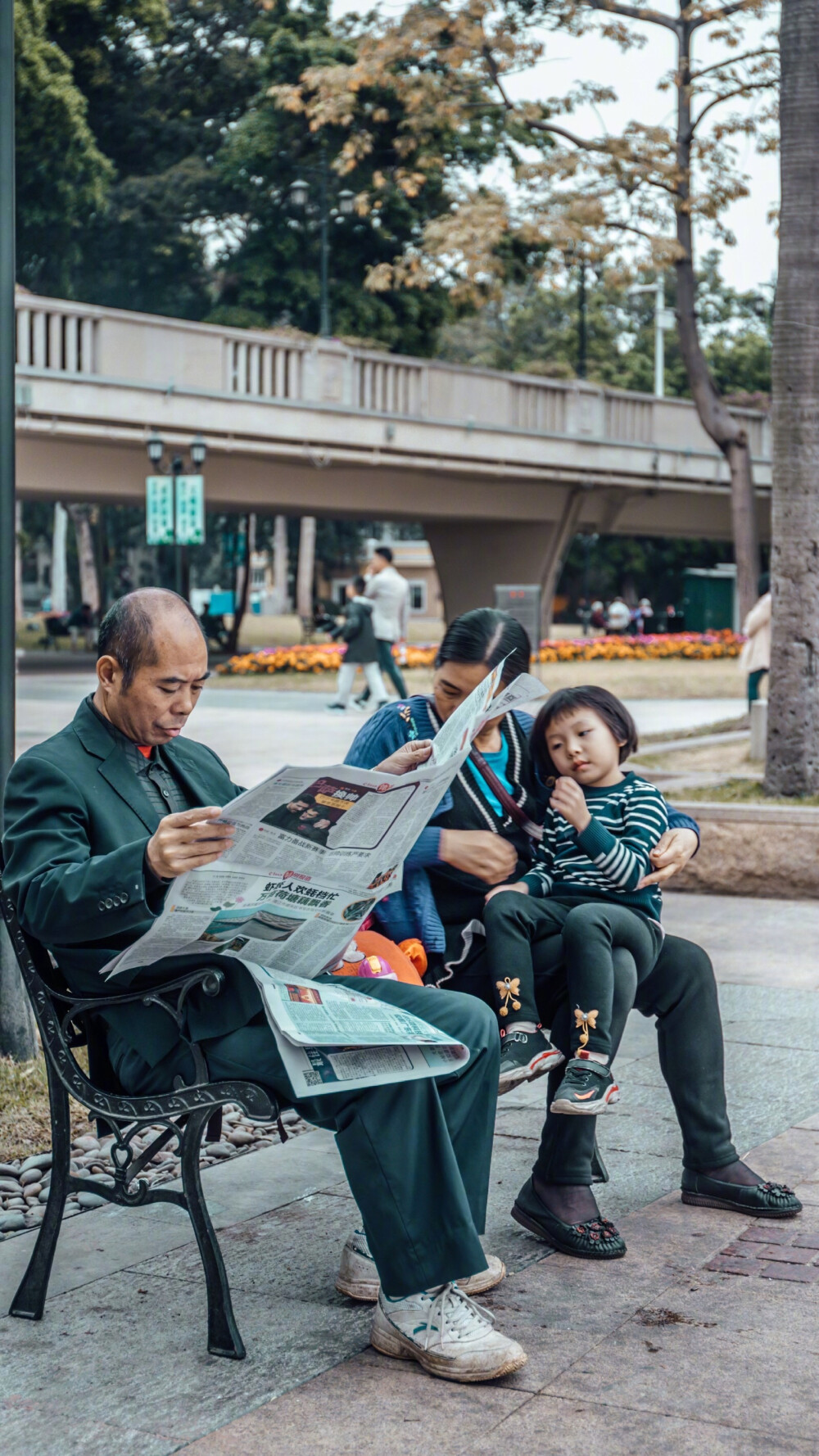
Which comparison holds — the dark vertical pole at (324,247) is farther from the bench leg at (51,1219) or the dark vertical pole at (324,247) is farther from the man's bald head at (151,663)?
the bench leg at (51,1219)

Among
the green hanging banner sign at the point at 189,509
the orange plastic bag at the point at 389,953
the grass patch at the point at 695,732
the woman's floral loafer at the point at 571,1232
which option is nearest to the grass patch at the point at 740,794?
the grass patch at the point at 695,732

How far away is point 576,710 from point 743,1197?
3.95 ft

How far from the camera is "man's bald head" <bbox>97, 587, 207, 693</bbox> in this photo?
3066 millimetres

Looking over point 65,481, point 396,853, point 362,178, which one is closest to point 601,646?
point 65,481

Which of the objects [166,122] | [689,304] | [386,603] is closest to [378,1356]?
[386,603]

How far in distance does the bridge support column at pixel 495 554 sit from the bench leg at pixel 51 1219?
93.4ft

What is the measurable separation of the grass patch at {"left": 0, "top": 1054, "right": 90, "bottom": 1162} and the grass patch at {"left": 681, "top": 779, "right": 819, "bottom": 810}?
15.7 feet

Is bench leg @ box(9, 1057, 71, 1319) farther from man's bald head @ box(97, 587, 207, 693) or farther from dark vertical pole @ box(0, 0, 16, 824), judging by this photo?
dark vertical pole @ box(0, 0, 16, 824)

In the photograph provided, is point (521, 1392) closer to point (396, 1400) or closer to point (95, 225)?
point (396, 1400)

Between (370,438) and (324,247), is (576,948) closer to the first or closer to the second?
(370,438)

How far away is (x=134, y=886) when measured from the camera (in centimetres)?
273

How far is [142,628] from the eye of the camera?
3068 millimetres

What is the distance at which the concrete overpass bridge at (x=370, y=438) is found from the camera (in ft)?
73.3

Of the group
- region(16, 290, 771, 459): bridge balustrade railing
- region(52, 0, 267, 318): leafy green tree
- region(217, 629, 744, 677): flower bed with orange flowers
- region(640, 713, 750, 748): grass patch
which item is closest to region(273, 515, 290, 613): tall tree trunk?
region(52, 0, 267, 318): leafy green tree
